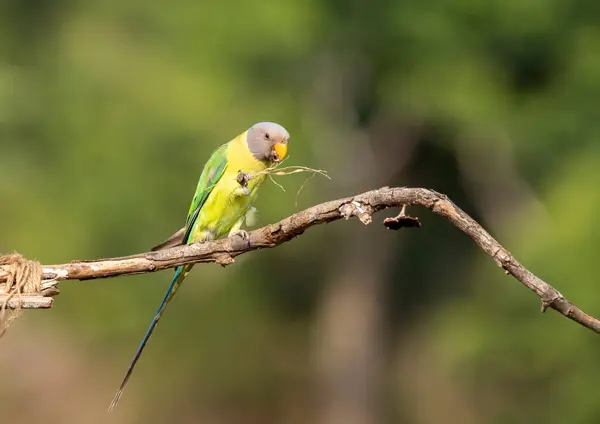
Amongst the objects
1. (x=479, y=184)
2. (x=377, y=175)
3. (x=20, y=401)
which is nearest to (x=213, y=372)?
(x=20, y=401)

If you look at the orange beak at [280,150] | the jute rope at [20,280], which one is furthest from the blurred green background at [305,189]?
the jute rope at [20,280]

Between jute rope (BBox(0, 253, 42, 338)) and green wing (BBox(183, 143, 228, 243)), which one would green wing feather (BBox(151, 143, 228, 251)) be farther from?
jute rope (BBox(0, 253, 42, 338))

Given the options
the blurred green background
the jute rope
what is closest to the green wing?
the jute rope

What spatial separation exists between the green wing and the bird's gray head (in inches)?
5.9

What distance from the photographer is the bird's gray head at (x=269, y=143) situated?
10.3ft

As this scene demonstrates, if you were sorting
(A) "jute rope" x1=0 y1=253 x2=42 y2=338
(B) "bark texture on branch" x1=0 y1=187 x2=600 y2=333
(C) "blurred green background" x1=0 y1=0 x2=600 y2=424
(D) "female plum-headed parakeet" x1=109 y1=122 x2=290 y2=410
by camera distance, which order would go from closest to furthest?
(B) "bark texture on branch" x1=0 y1=187 x2=600 y2=333 → (A) "jute rope" x1=0 y1=253 x2=42 y2=338 → (D) "female plum-headed parakeet" x1=109 y1=122 x2=290 y2=410 → (C) "blurred green background" x1=0 y1=0 x2=600 y2=424

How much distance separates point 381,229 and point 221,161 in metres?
4.58

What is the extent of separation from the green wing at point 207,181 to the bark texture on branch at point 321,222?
2.36ft

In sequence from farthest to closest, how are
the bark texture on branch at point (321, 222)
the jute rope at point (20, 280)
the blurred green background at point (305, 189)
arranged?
the blurred green background at point (305, 189), the jute rope at point (20, 280), the bark texture on branch at point (321, 222)

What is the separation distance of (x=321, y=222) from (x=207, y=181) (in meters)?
1.14

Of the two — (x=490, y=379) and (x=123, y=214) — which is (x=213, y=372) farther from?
(x=490, y=379)

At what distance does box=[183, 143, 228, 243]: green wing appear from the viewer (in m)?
3.22

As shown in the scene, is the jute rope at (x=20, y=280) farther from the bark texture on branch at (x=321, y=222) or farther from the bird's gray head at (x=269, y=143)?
the bird's gray head at (x=269, y=143)

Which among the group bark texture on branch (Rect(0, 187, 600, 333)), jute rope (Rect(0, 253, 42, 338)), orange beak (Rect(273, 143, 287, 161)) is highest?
orange beak (Rect(273, 143, 287, 161))
